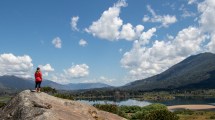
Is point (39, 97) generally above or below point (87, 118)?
above

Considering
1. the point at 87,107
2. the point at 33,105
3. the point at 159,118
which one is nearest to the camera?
the point at 33,105

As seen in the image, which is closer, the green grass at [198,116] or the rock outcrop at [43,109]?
the rock outcrop at [43,109]

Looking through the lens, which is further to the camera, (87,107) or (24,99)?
(87,107)

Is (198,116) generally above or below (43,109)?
above

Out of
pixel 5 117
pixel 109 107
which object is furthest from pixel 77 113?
pixel 109 107

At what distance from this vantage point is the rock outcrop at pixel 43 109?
2245cm

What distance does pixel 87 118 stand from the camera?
25578 millimetres

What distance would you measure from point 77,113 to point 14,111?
4841mm

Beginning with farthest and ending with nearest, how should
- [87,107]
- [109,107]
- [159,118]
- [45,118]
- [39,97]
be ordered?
[109,107]
[159,118]
[87,107]
[39,97]
[45,118]

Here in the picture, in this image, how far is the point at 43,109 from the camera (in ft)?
74.4

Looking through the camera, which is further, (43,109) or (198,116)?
(198,116)

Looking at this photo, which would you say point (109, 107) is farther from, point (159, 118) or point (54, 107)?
point (54, 107)

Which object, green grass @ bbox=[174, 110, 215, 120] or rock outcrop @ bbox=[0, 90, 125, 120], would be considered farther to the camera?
green grass @ bbox=[174, 110, 215, 120]

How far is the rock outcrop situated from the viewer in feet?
73.7
